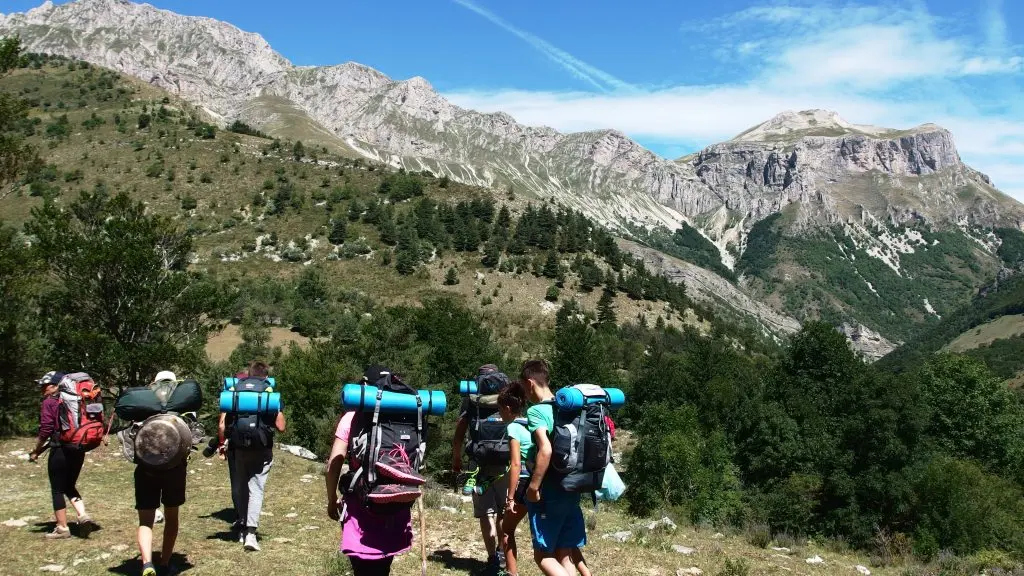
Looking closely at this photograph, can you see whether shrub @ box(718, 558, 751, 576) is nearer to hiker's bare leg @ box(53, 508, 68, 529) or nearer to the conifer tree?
hiker's bare leg @ box(53, 508, 68, 529)

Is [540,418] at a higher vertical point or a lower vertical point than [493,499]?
higher

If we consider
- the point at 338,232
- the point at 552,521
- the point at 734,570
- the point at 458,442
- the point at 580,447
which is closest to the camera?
the point at 580,447

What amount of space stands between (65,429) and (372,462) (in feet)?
15.9

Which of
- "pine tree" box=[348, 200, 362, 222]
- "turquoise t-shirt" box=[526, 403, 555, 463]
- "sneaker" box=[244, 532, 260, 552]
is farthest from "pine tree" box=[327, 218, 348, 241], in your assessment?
"turquoise t-shirt" box=[526, 403, 555, 463]

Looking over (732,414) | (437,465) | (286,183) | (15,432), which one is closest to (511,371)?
(437,465)

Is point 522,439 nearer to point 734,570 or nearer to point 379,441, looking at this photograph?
→ point 379,441

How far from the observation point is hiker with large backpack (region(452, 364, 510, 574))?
6578 mm

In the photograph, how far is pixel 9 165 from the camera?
13938 millimetres

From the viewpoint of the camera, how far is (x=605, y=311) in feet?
191

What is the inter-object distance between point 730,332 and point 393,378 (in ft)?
248

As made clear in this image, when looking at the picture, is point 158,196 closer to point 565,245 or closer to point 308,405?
point 565,245

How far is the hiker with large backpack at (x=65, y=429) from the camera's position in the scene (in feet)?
22.2

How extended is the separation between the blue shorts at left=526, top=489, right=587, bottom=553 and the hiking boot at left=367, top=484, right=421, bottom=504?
54.9 inches

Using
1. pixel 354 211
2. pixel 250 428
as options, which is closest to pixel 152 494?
pixel 250 428
